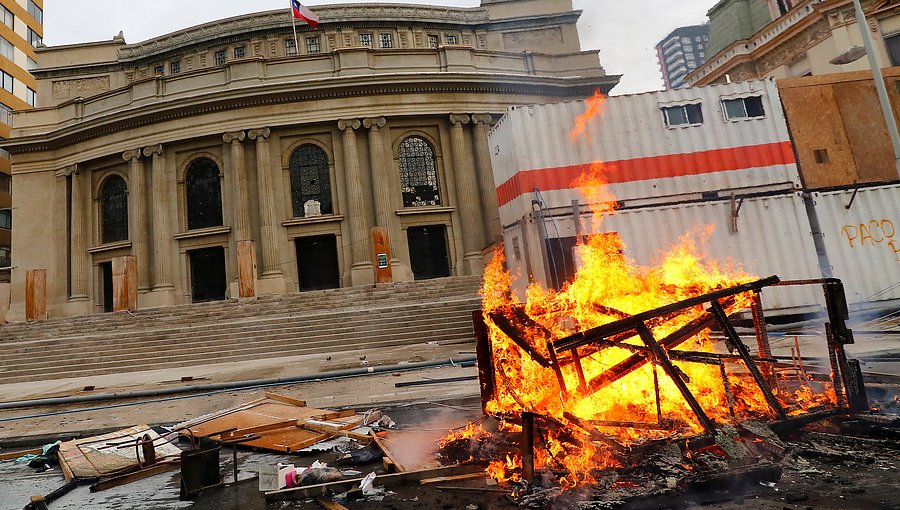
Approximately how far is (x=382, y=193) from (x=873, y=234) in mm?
19936

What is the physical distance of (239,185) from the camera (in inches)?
963

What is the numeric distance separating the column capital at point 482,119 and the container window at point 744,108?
17.0 metres

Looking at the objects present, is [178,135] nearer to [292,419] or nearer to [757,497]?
[292,419]

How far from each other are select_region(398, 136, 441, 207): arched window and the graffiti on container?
1912 centimetres

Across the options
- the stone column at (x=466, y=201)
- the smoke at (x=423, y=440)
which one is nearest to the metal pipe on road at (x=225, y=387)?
the smoke at (x=423, y=440)

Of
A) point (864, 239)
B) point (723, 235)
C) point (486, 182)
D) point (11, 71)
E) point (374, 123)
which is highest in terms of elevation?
point (11, 71)

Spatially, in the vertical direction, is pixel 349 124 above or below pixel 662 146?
above

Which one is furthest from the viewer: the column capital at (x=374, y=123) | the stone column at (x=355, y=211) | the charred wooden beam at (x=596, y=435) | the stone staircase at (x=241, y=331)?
the column capital at (x=374, y=123)

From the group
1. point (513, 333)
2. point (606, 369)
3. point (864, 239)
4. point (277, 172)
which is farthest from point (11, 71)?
point (864, 239)

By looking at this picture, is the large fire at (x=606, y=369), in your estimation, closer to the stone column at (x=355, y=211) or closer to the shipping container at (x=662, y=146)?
the shipping container at (x=662, y=146)

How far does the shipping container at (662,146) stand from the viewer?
9.69m

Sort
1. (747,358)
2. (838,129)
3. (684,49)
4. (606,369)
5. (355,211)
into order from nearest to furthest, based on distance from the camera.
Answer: (747,358), (606,369), (838,129), (355,211), (684,49)

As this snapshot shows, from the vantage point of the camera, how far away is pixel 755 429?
3600mm

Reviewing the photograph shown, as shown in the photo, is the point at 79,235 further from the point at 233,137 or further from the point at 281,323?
the point at 281,323
